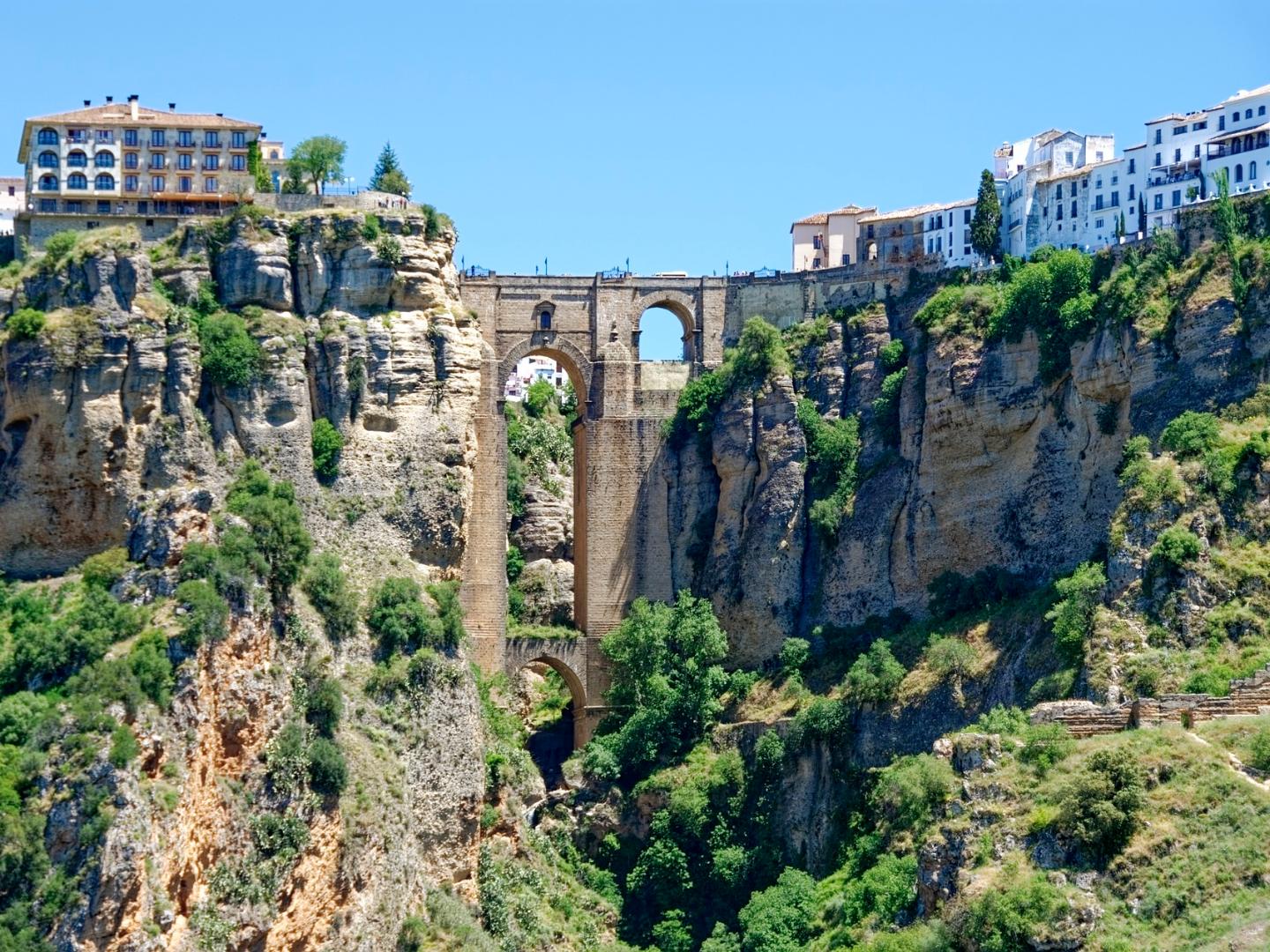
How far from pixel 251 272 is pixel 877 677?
21.3 meters

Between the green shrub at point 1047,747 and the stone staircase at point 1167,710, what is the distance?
0.76m

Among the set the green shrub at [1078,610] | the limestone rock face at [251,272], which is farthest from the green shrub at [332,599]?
the green shrub at [1078,610]

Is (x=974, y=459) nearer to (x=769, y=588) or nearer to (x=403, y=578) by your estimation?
(x=769, y=588)

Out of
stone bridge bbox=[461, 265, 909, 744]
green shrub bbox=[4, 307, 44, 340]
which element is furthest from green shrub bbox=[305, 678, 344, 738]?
green shrub bbox=[4, 307, 44, 340]

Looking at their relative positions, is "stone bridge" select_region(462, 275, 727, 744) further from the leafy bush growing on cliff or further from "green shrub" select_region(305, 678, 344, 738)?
"green shrub" select_region(305, 678, 344, 738)

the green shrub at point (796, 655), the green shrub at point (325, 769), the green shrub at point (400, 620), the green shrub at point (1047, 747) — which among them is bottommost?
the green shrub at point (325, 769)

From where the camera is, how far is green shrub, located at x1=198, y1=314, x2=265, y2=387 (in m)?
87.1

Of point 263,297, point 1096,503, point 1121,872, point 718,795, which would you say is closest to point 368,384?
point 263,297

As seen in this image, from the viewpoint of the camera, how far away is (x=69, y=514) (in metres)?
84.4

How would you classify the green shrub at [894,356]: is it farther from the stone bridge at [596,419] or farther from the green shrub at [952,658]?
the green shrub at [952,658]

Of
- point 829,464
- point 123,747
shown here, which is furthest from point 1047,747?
point 829,464

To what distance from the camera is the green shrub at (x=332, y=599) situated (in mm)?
84375

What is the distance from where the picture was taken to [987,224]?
316 ft

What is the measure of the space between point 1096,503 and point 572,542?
2158cm
